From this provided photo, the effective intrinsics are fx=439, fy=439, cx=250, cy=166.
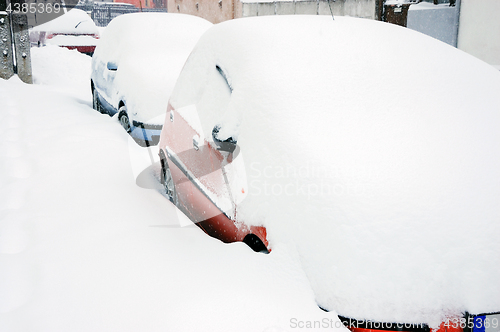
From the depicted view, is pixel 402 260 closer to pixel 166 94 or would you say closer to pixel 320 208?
pixel 320 208

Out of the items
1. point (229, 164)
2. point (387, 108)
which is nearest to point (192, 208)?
point (229, 164)

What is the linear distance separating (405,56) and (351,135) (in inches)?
31.1

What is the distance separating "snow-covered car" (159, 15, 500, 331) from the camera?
1718 mm

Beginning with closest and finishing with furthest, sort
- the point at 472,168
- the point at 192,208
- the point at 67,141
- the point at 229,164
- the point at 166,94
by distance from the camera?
1. the point at 472,168
2. the point at 229,164
3. the point at 192,208
4. the point at 67,141
5. the point at 166,94

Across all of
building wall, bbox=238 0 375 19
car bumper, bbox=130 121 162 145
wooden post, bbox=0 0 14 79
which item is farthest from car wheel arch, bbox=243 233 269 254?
building wall, bbox=238 0 375 19

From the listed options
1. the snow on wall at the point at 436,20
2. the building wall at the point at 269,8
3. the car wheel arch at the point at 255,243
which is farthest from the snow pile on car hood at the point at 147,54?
the building wall at the point at 269,8

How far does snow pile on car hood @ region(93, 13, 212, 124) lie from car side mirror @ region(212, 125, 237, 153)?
2.52 m

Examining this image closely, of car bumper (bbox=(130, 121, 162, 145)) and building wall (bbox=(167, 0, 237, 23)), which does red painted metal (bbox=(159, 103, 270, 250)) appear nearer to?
car bumper (bbox=(130, 121, 162, 145))

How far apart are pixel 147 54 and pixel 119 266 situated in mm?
4108

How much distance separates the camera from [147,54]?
577cm

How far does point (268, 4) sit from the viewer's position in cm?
1439


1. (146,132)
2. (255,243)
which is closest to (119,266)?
(255,243)

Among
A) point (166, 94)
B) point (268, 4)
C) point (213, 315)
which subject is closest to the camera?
point (213, 315)

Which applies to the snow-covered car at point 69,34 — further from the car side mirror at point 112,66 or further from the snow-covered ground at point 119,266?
the snow-covered ground at point 119,266
